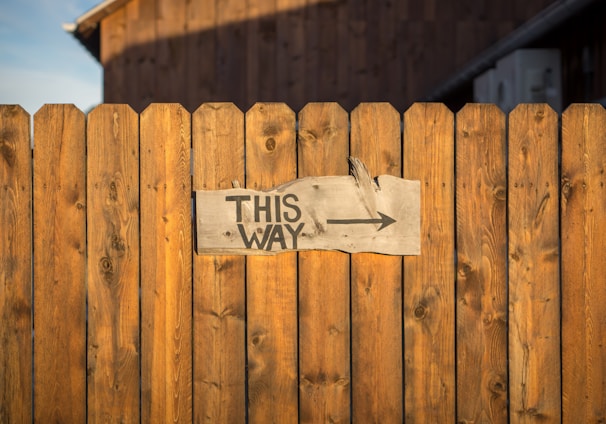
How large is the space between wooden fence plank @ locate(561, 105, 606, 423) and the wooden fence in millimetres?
10

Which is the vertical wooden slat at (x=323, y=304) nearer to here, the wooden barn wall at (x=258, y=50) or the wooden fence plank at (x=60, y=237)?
the wooden fence plank at (x=60, y=237)

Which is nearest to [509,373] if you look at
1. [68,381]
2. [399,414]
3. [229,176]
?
[399,414]

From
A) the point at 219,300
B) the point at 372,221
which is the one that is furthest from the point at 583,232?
the point at 219,300

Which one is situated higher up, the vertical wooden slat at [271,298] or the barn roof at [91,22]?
the barn roof at [91,22]

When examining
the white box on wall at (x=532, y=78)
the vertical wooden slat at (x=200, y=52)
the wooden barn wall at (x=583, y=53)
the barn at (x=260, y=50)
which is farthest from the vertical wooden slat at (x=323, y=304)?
the vertical wooden slat at (x=200, y=52)

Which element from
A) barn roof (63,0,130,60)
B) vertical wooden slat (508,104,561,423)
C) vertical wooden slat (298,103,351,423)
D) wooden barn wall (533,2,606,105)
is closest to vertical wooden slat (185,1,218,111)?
barn roof (63,0,130,60)

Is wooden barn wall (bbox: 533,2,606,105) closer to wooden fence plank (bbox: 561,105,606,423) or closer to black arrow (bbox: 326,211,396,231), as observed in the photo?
wooden fence plank (bbox: 561,105,606,423)

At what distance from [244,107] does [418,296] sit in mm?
6080

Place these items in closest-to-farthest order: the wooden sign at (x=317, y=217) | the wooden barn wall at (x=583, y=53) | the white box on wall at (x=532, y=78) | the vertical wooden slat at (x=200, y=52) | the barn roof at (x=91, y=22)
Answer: the wooden sign at (x=317, y=217) → the wooden barn wall at (x=583, y=53) → the white box on wall at (x=532, y=78) → the barn roof at (x=91, y=22) → the vertical wooden slat at (x=200, y=52)

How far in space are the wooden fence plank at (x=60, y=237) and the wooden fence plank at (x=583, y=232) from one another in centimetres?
243

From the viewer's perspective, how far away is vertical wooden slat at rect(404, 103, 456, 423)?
2.97m

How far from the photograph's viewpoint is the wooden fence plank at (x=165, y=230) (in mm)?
2955

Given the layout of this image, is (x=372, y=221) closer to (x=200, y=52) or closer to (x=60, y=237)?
(x=60, y=237)

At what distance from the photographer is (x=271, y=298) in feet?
9.75
